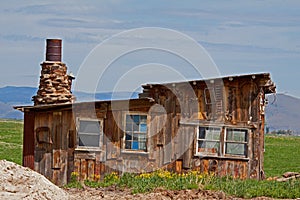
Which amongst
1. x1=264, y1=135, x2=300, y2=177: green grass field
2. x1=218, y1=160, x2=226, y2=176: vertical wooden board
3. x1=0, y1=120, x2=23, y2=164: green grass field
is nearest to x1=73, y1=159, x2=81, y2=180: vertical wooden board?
x1=218, y1=160, x2=226, y2=176: vertical wooden board

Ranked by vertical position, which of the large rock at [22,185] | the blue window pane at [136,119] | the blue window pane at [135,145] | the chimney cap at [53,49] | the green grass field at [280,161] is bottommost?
the green grass field at [280,161]

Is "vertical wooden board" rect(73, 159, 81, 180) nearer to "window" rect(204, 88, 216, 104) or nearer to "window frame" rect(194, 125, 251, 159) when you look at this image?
"window frame" rect(194, 125, 251, 159)

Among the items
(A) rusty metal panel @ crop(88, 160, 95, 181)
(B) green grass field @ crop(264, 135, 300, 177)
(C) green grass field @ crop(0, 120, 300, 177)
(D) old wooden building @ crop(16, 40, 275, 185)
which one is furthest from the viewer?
(C) green grass field @ crop(0, 120, 300, 177)

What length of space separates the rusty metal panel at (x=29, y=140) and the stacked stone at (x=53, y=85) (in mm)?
3147

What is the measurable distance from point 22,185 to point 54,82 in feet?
51.3

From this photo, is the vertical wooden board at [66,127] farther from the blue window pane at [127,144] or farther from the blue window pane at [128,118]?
the blue window pane at [127,144]

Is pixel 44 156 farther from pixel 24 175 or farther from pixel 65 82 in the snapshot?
pixel 24 175

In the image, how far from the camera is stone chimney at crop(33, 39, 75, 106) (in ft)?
92.3

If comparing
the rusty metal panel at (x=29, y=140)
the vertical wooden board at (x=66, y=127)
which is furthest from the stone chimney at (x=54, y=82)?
the vertical wooden board at (x=66, y=127)

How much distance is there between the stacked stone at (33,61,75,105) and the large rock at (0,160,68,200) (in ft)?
47.2

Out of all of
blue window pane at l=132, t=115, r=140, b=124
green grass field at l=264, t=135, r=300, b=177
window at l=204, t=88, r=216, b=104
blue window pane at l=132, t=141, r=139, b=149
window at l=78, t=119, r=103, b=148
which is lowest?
green grass field at l=264, t=135, r=300, b=177

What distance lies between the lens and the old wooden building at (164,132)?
24.3m

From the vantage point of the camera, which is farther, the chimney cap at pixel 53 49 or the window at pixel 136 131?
the chimney cap at pixel 53 49

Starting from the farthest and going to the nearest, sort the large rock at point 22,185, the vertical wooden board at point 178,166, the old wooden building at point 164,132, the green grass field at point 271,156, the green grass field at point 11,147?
the green grass field at point 11,147, the green grass field at point 271,156, the vertical wooden board at point 178,166, the old wooden building at point 164,132, the large rock at point 22,185
